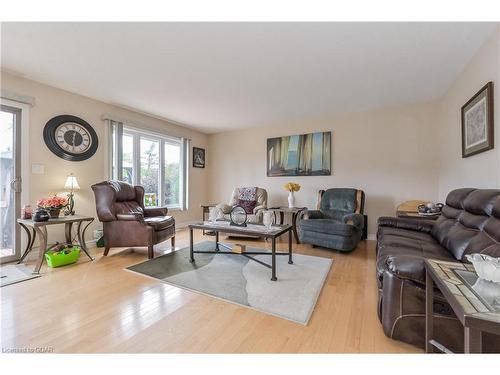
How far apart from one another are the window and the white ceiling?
0.67 metres

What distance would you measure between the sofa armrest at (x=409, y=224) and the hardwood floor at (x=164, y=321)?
2.40 ft

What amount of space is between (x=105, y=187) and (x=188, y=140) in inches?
96.5

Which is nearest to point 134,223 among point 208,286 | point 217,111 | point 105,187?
point 105,187

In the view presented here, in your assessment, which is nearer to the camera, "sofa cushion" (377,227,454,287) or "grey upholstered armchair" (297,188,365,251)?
"sofa cushion" (377,227,454,287)

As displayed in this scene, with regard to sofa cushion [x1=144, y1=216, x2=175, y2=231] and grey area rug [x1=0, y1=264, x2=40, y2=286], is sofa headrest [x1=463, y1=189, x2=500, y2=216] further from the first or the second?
grey area rug [x1=0, y1=264, x2=40, y2=286]

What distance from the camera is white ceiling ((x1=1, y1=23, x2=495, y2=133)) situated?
6.17ft

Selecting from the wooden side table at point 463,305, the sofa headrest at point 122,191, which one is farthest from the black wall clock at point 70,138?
the wooden side table at point 463,305

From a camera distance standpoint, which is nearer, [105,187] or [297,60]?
[297,60]

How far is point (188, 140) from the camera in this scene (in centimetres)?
511

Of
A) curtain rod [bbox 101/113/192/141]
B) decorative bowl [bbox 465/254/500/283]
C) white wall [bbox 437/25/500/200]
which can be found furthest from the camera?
curtain rod [bbox 101/113/192/141]

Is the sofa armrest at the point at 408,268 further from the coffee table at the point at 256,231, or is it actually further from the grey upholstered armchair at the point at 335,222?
the grey upholstered armchair at the point at 335,222

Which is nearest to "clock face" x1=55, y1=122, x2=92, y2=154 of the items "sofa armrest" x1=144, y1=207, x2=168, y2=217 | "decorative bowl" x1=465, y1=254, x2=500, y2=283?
"sofa armrest" x1=144, y1=207, x2=168, y2=217

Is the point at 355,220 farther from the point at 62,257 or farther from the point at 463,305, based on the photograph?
the point at 62,257
